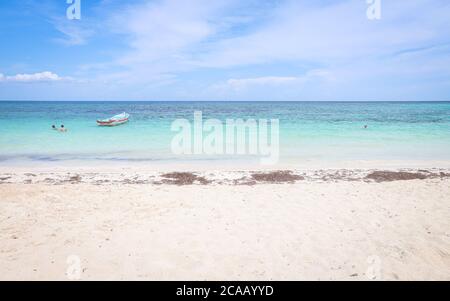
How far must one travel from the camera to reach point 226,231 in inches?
230

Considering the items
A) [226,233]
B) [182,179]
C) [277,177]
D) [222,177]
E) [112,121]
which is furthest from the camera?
[112,121]

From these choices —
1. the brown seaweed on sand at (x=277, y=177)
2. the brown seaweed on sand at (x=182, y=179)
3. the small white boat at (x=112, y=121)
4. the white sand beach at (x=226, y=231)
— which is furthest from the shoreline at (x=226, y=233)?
the small white boat at (x=112, y=121)

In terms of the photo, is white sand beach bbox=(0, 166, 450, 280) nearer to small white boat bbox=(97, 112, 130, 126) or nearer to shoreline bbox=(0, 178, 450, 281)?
shoreline bbox=(0, 178, 450, 281)

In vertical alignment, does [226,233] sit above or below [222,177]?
below

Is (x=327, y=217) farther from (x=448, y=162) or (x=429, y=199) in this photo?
(x=448, y=162)

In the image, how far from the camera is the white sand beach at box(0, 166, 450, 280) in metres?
4.52

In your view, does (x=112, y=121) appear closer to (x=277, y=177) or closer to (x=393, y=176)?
(x=277, y=177)

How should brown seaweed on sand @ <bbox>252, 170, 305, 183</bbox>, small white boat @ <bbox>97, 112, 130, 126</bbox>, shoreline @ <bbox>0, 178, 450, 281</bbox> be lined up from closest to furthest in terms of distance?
1. shoreline @ <bbox>0, 178, 450, 281</bbox>
2. brown seaweed on sand @ <bbox>252, 170, 305, 183</bbox>
3. small white boat @ <bbox>97, 112, 130, 126</bbox>

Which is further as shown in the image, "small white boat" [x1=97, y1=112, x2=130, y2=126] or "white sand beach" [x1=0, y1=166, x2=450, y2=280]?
"small white boat" [x1=97, y1=112, x2=130, y2=126]

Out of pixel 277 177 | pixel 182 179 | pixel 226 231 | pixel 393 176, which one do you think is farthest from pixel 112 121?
pixel 226 231

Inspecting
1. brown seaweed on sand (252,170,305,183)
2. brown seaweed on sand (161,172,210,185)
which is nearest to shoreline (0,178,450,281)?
brown seaweed on sand (161,172,210,185)

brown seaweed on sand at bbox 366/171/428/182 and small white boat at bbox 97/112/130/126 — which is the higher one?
small white boat at bbox 97/112/130/126
